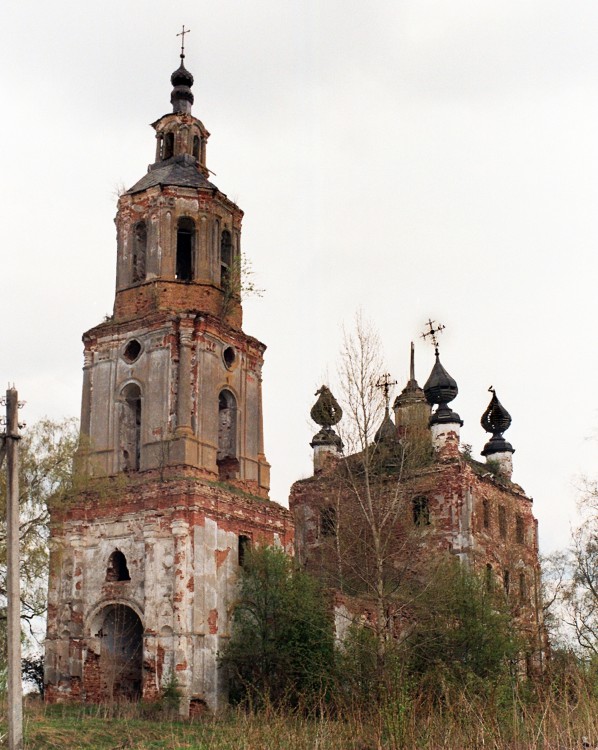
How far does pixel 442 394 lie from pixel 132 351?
10138mm

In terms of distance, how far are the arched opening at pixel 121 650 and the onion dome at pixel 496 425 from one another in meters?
14.2

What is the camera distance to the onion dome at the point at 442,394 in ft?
94.2

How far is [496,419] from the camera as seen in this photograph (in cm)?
3164

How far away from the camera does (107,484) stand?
844 inches

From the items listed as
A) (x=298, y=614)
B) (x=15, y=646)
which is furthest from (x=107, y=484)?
(x=15, y=646)

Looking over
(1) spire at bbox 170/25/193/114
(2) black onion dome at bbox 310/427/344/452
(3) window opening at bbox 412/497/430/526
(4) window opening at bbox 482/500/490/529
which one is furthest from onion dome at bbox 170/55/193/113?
(4) window opening at bbox 482/500/490/529

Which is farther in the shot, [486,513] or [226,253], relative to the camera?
[486,513]

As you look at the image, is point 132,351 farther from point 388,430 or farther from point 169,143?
point 388,430

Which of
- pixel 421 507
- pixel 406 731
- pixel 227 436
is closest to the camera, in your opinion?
pixel 406 731

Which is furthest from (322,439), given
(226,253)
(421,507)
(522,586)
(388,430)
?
(226,253)

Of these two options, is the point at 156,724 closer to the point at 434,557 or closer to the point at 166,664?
the point at 166,664

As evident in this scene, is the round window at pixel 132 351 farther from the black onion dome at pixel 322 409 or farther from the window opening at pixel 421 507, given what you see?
the window opening at pixel 421 507

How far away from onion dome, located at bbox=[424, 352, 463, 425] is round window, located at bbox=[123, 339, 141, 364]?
9910 millimetres

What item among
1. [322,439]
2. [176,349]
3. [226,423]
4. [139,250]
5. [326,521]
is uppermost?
[139,250]
